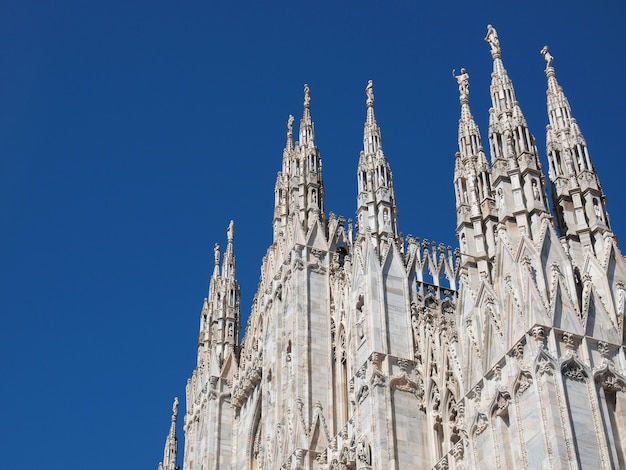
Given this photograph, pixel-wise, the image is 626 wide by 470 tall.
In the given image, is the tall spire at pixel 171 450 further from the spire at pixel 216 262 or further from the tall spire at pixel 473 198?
the tall spire at pixel 473 198

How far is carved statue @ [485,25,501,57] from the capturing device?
29.7 metres

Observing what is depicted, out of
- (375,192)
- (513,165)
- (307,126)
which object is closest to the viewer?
(513,165)

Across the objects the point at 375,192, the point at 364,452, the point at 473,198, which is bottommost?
the point at 364,452

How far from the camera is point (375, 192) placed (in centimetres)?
3559

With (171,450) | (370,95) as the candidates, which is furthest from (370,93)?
(171,450)

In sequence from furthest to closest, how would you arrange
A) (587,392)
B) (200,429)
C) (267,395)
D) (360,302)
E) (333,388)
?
1. (200,429)
2. (267,395)
3. (333,388)
4. (360,302)
5. (587,392)

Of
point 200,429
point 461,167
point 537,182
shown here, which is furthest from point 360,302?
point 200,429

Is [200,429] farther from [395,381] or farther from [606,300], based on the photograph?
[606,300]

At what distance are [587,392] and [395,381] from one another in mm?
8570

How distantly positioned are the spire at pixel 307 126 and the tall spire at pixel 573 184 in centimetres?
1618

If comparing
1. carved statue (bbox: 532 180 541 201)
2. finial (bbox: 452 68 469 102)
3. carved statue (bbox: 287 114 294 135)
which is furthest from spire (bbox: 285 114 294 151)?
carved statue (bbox: 532 180 541 201)

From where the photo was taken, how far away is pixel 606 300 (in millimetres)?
23859

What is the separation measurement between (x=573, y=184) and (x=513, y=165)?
1.58 meters

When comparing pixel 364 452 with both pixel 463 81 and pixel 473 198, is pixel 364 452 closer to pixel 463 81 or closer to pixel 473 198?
pixel 473 198
